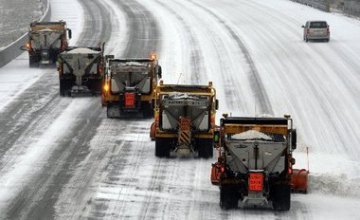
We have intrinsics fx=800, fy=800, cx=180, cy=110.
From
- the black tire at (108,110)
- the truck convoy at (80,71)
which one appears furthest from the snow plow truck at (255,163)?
the truck convoy at (80,71)

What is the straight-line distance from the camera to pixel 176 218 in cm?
1936

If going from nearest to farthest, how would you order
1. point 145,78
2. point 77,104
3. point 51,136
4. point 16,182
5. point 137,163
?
point 16,182
point 137,163
point 51,136
point 145,78
point 77,104

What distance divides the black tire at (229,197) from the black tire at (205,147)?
4897mm

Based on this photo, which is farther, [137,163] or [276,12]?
[276,12]

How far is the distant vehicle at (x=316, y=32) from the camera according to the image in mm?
49219

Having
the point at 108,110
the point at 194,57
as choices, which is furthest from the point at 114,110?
the point at 194,57

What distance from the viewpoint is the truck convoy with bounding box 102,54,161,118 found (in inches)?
1161

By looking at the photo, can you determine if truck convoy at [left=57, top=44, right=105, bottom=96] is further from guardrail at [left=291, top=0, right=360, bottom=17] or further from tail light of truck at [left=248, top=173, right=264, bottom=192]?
guardrail at [left=291, top=0, right=360, bottom=17]

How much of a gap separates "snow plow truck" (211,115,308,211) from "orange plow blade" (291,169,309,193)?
4.53 feet

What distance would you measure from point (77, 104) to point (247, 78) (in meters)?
9.31

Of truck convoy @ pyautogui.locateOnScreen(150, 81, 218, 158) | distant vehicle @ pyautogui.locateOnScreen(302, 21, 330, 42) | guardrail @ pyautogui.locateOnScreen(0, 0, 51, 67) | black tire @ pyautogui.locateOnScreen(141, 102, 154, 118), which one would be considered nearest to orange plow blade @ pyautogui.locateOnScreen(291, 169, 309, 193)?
truck convoy @ pyautogui.locateOnScreen(150, 81, 218, 158)

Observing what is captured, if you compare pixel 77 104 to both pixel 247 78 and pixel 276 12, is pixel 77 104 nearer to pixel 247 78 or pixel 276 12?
pixel 247 78

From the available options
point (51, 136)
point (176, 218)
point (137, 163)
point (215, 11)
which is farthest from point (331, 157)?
point (215, 11)

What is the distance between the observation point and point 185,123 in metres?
24.1
